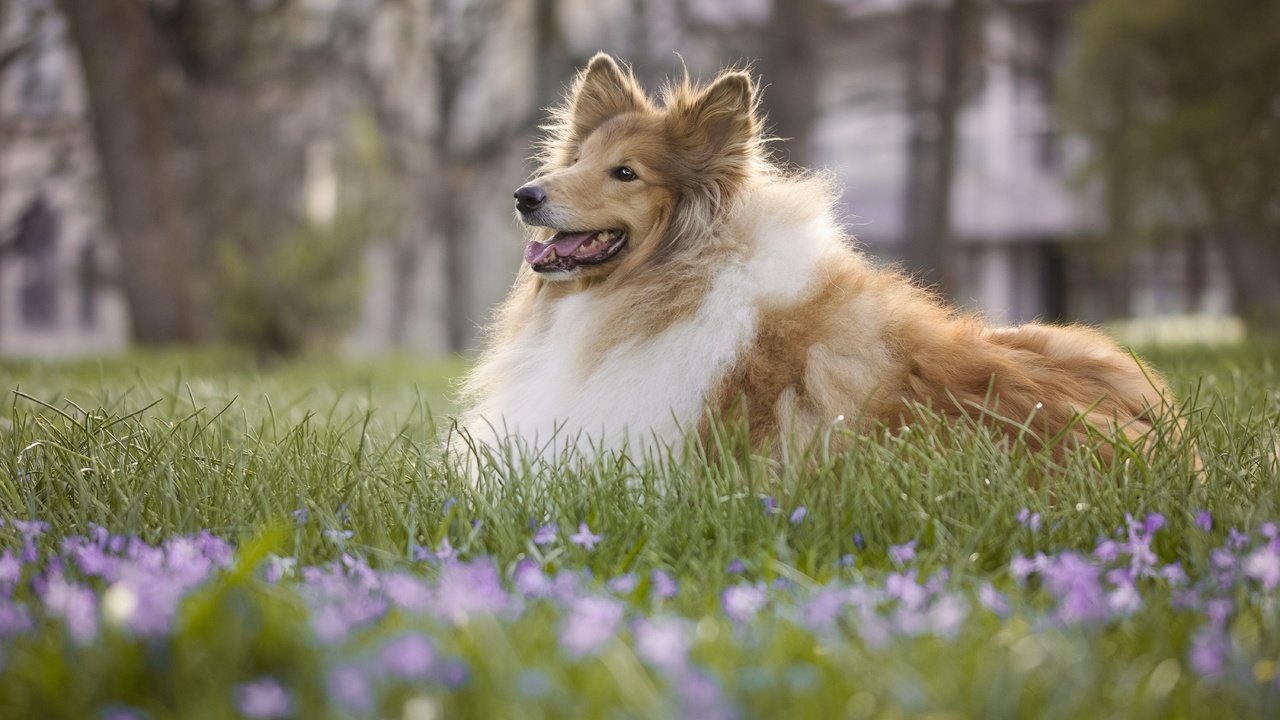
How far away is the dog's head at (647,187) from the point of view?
156 inches

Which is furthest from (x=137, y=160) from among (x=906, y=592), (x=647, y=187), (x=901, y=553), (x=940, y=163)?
(x=906, y=592)

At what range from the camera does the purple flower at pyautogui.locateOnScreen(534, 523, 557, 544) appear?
258cm

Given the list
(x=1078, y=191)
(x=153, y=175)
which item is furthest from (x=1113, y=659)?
(x=1078, y=191)

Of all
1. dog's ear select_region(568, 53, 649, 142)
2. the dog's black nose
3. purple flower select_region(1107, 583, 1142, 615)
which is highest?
dog's ear select_region(568, 53, 649, 142)

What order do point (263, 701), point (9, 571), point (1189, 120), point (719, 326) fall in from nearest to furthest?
point (263, 701) → point (9, 571) → point (719, 326) → point (1189, 120)

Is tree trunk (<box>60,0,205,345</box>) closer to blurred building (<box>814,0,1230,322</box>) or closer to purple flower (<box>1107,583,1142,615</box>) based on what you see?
purple flower (<box>1107,583,1142,615</box>)

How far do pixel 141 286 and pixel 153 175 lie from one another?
1316mm

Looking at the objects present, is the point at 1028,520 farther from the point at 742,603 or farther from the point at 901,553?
the point at 742,603

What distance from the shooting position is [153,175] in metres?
12.2

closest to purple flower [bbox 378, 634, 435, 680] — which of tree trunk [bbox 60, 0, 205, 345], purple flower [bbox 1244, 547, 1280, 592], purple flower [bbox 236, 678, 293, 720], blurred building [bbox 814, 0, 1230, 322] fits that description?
purple flower [bbox 236, 678, 293, 720]

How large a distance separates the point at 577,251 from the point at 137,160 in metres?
9.86

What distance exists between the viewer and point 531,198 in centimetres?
397

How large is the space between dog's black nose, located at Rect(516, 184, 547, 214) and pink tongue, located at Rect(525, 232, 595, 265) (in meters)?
0.17

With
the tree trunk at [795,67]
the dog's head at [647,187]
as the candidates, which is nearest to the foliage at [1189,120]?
the tree trunk at [795,67]
